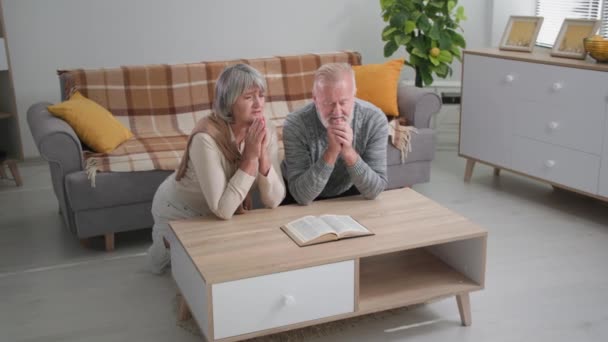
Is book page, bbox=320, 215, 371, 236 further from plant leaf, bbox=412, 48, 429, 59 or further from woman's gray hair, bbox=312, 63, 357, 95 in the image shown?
plant leaf, bbox=412, 48, 429, 59

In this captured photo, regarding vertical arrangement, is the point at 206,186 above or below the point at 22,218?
above

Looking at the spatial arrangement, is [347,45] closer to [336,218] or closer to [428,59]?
[428,59]

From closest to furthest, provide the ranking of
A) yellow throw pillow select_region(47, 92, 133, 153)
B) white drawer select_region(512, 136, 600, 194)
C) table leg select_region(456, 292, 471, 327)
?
1. table leg select_region(456, 292, 471, 327)
2. yellow throw pillow select_region(47, 92, 133, 153)
3. white drawer select_region(512, 136, 600, 194)

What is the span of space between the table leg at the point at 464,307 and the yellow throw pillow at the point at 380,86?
5.63 ft

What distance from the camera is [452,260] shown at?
2.67m

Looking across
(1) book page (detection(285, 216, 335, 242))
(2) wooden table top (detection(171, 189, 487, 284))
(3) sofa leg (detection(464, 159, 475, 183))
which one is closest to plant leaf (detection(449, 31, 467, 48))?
(3) sofa leg (detection(464, 159, 475, 183))

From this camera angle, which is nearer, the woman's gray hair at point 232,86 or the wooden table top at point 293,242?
the wooden table top at point 293,242

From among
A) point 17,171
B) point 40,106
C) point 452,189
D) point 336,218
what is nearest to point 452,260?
point 336,218

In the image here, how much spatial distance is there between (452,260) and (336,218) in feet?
1.58

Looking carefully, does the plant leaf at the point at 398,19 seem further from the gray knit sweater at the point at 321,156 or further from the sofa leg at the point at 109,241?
the sofa leg at the point at 109,241

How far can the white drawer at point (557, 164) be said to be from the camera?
145 inches

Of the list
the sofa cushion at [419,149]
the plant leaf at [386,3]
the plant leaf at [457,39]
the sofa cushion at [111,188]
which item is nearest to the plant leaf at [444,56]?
the plant leaf at [457,39]

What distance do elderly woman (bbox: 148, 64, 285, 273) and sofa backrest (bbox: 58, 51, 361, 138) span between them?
4.46ft

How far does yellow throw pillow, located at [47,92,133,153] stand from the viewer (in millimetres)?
3582
